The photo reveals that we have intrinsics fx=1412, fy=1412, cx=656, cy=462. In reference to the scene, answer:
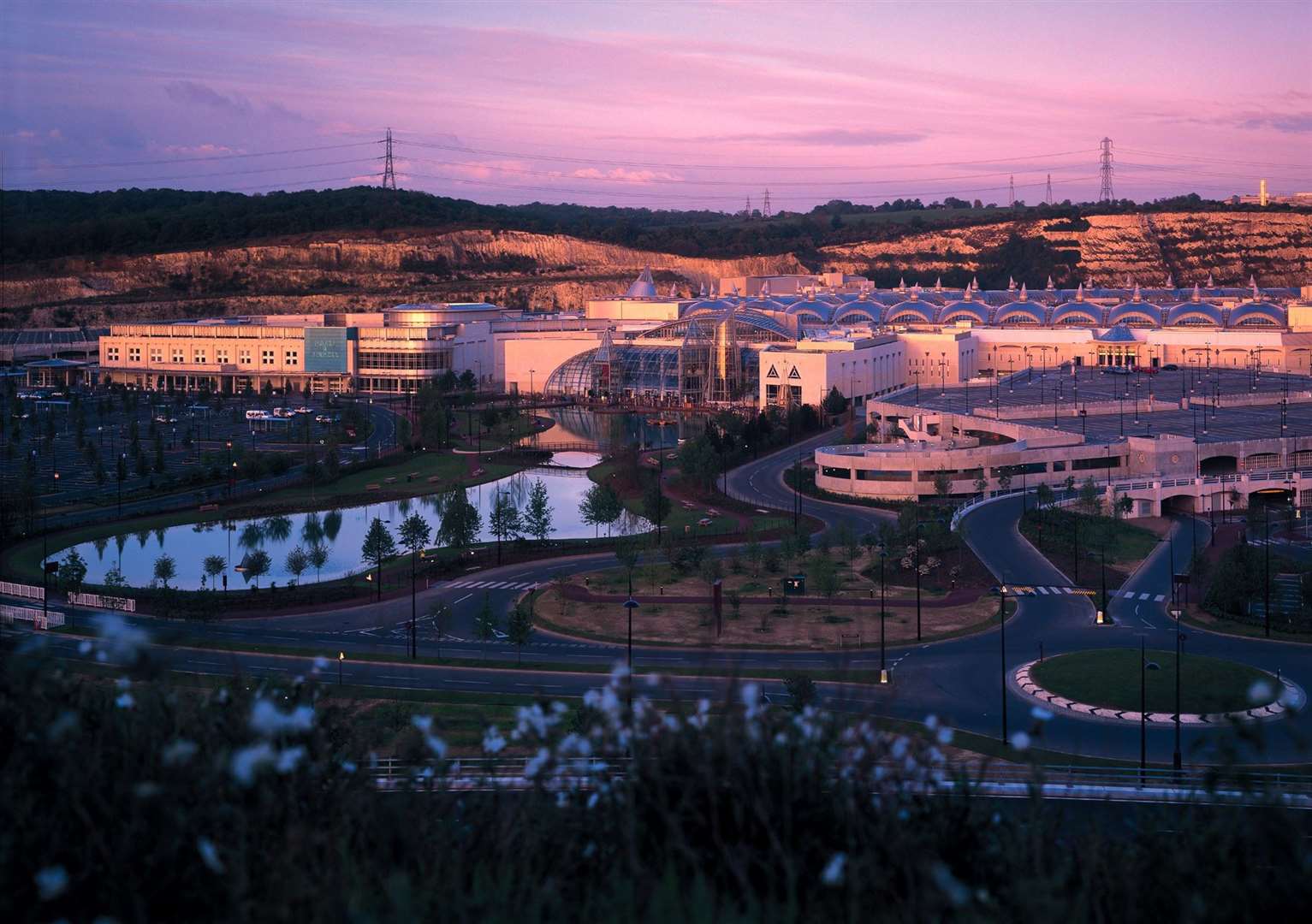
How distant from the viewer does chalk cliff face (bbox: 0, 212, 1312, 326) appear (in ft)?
121

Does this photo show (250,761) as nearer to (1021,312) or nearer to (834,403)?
(834,403)

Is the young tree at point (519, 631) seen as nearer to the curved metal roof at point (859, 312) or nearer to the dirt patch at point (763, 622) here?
the dirt patch at point (763, 622)

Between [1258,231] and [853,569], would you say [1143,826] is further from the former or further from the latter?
[1258,231]

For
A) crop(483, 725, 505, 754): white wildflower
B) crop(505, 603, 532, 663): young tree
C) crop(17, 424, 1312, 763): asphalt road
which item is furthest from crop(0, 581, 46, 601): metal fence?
crop(483, 725, 505, 754): white wildflower

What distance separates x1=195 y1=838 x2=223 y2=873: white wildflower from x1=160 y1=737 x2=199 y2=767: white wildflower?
0.50 ft

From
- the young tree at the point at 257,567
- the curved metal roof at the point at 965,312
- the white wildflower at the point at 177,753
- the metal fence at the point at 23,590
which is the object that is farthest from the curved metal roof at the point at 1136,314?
the white wildflower at the point at 177,753

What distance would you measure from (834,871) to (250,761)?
1080mm

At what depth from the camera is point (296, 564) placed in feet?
37.0

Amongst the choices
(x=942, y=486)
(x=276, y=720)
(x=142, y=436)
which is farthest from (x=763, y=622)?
(x=142, y=436)

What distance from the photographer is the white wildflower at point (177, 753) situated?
99.8 inches

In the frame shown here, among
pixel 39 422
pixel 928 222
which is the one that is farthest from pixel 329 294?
pixel 928 222

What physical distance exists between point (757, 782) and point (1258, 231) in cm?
4590

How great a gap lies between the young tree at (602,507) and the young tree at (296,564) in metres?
2.57

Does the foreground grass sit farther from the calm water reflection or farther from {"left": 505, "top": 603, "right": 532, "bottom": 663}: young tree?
the calm water reflection
